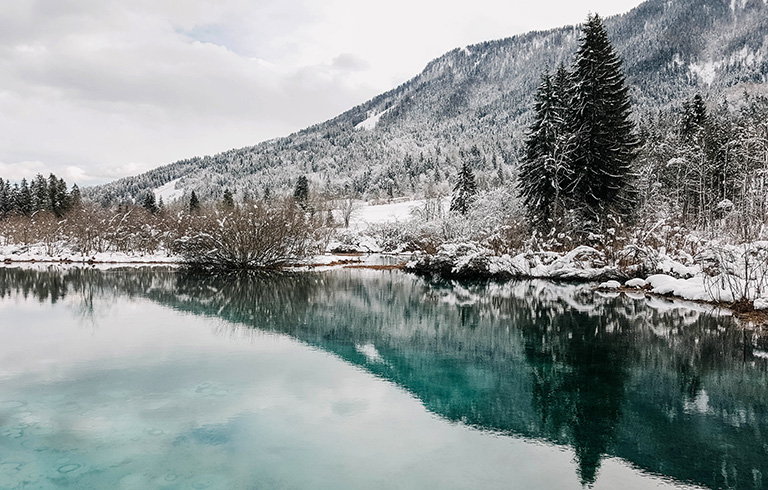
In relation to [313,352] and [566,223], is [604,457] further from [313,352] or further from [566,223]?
[566,223]

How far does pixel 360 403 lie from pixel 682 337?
27.0 feet

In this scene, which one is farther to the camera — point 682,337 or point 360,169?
point 360,169

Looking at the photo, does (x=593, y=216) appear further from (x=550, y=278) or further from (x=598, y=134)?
(x=550, y=278)

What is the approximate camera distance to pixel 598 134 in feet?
87.0

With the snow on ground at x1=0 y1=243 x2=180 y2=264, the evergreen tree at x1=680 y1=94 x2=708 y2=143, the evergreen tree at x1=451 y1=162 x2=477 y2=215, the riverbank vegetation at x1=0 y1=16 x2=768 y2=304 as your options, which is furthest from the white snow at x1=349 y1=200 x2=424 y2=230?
the evergreen tree at x1=680 y1=94 x2=708 y2=143

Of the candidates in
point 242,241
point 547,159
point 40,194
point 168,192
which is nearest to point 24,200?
point 40,194

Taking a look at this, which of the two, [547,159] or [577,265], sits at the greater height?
[547,159]

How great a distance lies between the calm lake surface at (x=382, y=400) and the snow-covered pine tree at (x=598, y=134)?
517 inches

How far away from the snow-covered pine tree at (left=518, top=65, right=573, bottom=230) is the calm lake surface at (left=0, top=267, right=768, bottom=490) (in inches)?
529

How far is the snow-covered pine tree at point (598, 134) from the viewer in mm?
26578

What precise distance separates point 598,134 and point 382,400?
23.9m

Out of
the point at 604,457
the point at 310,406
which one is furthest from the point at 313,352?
the point at 604,457

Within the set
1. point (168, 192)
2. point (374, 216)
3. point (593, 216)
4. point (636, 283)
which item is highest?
point (168, 192)

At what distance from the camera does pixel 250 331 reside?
490 inches
